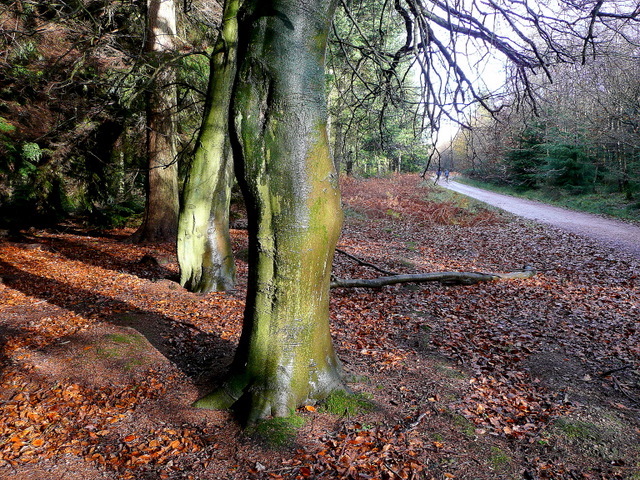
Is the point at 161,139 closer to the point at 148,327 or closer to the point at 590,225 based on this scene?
the point at 148,327

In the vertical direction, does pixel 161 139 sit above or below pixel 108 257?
above

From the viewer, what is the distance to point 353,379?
400cm

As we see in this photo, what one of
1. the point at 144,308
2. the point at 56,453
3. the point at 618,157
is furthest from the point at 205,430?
the point at 618,157

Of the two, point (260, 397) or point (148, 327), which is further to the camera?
point (148, 327)

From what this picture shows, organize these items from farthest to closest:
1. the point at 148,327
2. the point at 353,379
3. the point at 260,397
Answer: the point at 148,327 → the point at 353,379 → the point at 260,397

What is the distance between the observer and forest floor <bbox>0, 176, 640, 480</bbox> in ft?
9.64

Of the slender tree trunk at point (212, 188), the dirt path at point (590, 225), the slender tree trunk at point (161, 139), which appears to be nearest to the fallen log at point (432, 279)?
the slender tree trunk at point (212, 188)

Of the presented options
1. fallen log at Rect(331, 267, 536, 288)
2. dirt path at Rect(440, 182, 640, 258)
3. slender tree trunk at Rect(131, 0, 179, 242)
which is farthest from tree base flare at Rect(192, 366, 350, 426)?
dirt path at Rect(440, 182, 640, 258)

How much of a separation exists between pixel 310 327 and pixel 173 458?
4.51 ft

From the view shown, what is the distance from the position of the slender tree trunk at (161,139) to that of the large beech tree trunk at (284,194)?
6.35m

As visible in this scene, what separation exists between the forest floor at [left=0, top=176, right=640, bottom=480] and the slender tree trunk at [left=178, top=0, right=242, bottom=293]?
49cm

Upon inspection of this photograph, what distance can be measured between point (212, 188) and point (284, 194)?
4.34m

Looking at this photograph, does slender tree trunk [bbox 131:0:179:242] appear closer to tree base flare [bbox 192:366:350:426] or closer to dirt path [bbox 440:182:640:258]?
tree base flare [bbox 192:366:350:426]

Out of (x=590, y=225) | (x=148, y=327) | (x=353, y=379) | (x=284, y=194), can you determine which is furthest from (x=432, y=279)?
(x=590, y=225)
